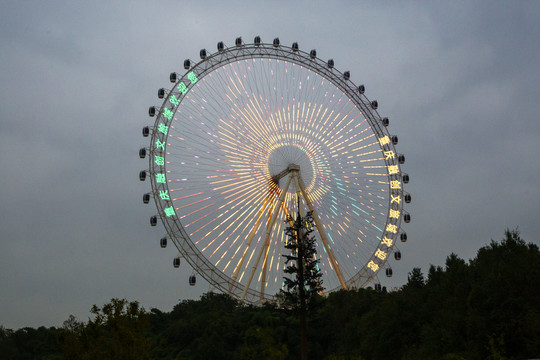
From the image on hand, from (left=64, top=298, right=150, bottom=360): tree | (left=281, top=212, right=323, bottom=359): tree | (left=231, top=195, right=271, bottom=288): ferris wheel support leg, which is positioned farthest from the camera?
(left=231, top=195, right=271, bottom=288): ferris wheel support leg

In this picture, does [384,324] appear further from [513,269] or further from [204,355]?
[204,355]

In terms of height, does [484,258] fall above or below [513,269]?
above

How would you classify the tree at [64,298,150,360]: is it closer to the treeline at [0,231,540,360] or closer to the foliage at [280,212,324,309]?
the treeline at [0,231,540,360]

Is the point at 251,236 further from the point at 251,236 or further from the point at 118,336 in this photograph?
the point at 118,336

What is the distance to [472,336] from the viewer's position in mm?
32562

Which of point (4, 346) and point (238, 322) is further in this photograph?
point (4, 346)

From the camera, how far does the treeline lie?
25016mm

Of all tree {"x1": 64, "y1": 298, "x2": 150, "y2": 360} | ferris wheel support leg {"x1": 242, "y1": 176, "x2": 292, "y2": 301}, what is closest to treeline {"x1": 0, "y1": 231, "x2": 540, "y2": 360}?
tree {"x1": 64, "y1": 298, "x2": 150, "y2": 360}

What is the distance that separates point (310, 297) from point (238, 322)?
21917mm

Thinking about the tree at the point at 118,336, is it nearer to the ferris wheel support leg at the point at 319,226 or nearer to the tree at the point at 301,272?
the tree at the point at 301,272

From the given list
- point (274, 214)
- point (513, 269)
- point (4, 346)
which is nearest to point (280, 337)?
point (274, 214)

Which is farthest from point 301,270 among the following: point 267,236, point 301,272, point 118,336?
point 118,336

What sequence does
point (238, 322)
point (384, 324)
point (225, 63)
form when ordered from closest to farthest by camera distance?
point (384, 324) → point (225, 63) → point (238, 322)

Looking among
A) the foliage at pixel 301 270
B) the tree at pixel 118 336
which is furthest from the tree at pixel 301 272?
the tree at pixel 118 336
